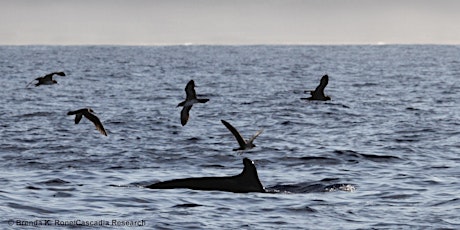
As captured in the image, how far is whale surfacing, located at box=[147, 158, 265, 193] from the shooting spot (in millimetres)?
21641

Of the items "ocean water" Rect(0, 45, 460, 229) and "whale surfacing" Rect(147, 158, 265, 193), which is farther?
"whale surfacing" Rect(147, 158, 265, 193)

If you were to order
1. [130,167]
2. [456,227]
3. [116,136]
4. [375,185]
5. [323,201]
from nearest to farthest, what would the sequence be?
[456,227]
[323,201]
[375,185]
[130,167]
[116,136]

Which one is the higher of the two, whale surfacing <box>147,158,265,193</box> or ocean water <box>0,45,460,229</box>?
whale surfacing <box>147,158,265,193</box>

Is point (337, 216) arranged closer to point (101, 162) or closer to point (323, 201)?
point (323, 201)

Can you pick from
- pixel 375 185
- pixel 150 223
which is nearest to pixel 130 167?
pixel 375 185

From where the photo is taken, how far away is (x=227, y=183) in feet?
73.0

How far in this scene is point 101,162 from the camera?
2895cm

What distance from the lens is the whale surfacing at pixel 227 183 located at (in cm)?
2164

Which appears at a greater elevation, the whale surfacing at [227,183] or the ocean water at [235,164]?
the whale surfacing at [227,183]

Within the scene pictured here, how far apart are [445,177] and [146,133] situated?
1474 centimetres

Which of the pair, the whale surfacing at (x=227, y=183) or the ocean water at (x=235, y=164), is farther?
the whale surfacing at (x=227, y=183)

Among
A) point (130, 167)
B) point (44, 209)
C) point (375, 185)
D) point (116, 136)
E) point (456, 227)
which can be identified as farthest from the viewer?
point (116, 136)

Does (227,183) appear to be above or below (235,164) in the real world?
above

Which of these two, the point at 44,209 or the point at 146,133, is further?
the point at 146,133
